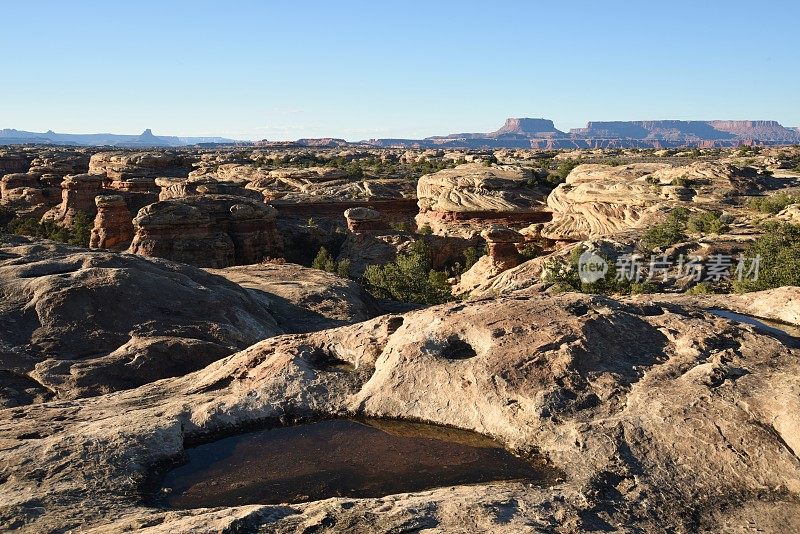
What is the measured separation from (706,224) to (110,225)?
97.2 ft

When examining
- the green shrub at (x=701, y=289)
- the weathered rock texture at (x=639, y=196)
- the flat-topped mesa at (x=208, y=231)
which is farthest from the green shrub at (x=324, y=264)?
the green shrub at (x=701, y=289)

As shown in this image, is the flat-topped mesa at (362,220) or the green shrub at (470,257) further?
the flat-topped mesa at (362,220)

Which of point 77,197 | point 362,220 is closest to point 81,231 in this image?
point 77,197

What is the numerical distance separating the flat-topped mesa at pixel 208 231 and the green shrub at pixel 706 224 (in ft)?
62.6

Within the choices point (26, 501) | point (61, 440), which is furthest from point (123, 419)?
point (26, 501)

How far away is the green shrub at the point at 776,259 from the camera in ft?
54.4

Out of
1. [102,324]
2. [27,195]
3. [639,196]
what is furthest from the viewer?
[27,195]

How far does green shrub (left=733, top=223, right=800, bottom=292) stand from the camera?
16.6 meters

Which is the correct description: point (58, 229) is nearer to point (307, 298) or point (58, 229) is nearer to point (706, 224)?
point (307, 298)

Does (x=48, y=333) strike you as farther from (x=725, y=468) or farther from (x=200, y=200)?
(x=200, y=200)

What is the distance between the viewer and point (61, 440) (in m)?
5.82

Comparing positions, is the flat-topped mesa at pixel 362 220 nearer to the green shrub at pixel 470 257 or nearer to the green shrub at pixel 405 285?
the green shrub at pixel 470 257

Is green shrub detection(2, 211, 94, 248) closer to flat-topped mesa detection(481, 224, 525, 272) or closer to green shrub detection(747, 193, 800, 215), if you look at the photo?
flat-topped mesa detection(481, 224, 525, 272)

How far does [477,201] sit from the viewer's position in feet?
125
